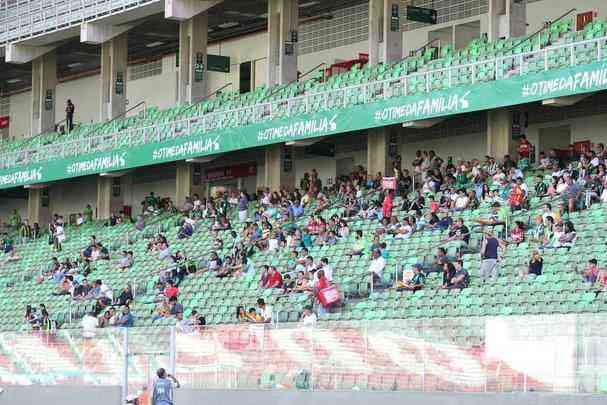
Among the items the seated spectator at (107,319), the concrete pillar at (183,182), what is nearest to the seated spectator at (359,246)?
the seated spectator at (107,319)

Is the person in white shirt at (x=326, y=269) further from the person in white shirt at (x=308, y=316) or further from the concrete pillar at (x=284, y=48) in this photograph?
the concrete pillar at (x=284, y=48)

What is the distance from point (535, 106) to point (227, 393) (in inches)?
562

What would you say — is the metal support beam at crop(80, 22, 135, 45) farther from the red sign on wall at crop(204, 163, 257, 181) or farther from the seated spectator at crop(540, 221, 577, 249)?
the seated spectator at crop(540, 221, 577, 249)

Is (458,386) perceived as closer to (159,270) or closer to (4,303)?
(159,270)

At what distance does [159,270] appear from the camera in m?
35.2

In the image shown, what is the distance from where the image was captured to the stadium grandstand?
20.8m

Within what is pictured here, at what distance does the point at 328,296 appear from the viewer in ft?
89.9

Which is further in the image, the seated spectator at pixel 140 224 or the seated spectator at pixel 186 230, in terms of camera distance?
the seated spectator at pixel 140 224

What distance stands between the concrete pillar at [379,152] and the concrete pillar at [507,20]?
Result: 3.82m

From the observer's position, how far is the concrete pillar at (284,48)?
39.9m

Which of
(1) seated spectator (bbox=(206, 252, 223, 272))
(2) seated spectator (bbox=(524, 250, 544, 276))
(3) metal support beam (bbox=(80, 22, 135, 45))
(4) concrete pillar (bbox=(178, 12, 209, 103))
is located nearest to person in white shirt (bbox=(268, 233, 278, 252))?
(1) seated spectator (bbox=(206, 252, 223, 272))

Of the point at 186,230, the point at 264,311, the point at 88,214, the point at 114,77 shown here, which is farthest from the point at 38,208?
the point at 264,311

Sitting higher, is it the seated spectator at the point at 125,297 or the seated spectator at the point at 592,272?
the seated spectator at the point at 592,272

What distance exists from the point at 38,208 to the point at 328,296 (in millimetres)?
23918
